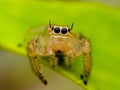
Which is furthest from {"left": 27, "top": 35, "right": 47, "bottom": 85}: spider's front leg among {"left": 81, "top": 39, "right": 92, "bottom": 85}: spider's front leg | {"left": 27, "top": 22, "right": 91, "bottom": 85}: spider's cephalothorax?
{"left": 81, "top": 39, "right": 92, "bottom": 85}: spider's front leg

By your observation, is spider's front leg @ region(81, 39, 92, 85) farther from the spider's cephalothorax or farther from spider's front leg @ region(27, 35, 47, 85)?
spider's front leg @ region(27, 35, 47, 85)

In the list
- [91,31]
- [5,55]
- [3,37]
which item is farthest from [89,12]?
[5,55]

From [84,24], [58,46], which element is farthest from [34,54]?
[84,24]

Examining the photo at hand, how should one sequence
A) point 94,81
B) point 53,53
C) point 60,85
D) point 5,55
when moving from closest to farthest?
point 94,81 < point 53,53 < point 60,85 < point 5,55

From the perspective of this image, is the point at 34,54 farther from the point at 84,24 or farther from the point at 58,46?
the point at 84,24

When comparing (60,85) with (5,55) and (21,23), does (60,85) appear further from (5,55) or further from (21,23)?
(21,23)

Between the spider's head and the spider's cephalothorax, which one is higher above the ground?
the spider's head

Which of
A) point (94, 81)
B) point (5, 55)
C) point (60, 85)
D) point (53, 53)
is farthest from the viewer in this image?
point (5, 55)

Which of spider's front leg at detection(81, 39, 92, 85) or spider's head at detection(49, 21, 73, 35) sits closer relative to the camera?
spider's front leg at detection(81, 39, 92, 85)
